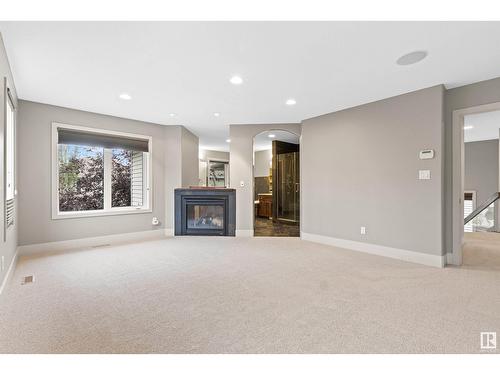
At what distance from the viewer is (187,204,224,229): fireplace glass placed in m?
5.75

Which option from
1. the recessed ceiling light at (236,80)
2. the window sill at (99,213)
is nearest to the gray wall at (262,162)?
the window sill at (99,213)

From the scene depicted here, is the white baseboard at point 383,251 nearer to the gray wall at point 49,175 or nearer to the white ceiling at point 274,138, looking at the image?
the white ceiling at point 274,138

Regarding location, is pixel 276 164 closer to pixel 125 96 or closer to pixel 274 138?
pixel 274 138

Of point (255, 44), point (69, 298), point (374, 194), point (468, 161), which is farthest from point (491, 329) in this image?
point (468, 161)

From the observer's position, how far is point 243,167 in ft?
18.7

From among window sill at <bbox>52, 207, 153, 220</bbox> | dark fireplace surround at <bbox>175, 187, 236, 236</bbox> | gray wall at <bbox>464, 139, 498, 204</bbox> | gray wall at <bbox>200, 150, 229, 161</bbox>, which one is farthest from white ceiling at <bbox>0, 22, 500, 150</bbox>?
gray wall at <bbox>464, 139, 498, 204</bbox>

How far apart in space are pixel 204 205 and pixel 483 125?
6.68m

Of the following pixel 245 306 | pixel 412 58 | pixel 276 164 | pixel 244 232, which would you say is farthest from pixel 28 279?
pixel 276 164

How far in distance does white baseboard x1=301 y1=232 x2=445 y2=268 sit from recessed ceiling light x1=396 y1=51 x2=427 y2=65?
2.53 meters

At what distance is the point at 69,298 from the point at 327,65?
358cm

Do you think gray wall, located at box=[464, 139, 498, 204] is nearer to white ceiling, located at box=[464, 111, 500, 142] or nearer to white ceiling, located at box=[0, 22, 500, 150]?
white ceiling, located at box=[464, 111, 500, 142]

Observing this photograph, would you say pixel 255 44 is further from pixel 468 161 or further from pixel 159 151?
pixel 468 161

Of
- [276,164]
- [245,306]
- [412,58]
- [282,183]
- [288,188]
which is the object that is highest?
[412,58]

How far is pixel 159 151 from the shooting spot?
5.66m
